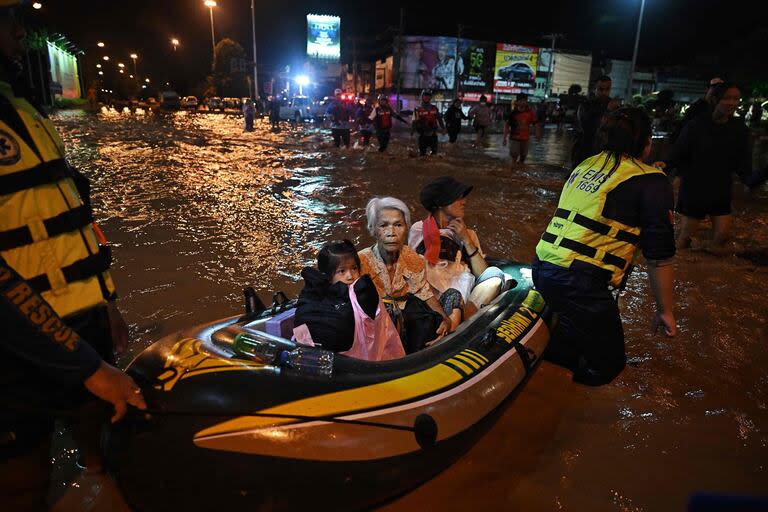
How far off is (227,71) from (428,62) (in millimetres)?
25025

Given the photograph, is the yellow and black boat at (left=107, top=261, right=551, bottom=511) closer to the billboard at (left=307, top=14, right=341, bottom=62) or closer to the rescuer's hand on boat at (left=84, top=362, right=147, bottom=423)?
the rescuer's hand on boat at (left=84, top=362, right=147, bottom=423)

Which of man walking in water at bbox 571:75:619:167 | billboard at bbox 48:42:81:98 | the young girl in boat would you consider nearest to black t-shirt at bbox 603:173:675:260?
the young girl in boat

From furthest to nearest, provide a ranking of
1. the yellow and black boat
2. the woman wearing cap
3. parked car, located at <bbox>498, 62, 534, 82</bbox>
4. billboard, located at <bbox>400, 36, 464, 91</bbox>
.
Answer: parked car, located at <bbox>498, 62, 534, 82</bbox> < billboard, located at <bbox>400, 36, 464, 91</bbox> < the woman wearing cap < the yellow and black boat

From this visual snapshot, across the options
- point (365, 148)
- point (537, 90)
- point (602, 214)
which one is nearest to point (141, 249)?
point (602, 214)

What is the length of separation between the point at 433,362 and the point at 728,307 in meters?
3.66

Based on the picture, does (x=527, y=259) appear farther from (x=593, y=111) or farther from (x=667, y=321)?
(x=667, y=321)

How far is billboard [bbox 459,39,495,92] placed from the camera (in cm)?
5119

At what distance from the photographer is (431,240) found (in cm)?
338

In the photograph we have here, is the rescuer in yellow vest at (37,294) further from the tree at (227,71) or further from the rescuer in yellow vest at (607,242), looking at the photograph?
the tree at (227,71)

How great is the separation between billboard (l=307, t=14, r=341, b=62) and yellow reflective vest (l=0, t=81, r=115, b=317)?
67.6 metres

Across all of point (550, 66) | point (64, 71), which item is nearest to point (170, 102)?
point (64, 71)

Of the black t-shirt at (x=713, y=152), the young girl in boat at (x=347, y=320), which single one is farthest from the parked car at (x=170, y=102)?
the young girl in boat at (x=347, y=320)

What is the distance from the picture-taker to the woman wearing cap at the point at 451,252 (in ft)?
11.0

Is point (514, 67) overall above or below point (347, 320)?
above
